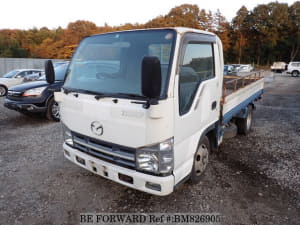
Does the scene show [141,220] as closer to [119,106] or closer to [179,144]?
[179,144]

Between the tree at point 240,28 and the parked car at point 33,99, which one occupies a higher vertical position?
the tree at point 240,28

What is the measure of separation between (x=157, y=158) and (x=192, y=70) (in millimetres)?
1148

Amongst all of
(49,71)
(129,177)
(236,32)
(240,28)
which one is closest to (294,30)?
(240,28)

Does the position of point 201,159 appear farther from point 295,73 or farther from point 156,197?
point 295,73

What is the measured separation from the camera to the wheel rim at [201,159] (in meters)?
3.07

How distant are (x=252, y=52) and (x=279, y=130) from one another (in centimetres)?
5057

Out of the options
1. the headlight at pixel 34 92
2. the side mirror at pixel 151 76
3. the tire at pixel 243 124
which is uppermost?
the side mirror at pixel 151 76

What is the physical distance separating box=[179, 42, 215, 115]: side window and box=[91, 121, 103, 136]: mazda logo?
0.91 metres

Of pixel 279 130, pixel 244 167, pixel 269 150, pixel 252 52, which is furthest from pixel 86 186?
pixel 252 52

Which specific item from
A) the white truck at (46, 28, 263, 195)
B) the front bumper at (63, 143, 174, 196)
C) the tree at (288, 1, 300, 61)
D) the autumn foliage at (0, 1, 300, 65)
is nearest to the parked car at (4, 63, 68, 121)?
the white truck at (46, 28, 263, 195)

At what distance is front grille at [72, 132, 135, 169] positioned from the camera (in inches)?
92.5

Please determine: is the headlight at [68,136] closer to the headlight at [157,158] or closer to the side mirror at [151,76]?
the headlight at [157,158]

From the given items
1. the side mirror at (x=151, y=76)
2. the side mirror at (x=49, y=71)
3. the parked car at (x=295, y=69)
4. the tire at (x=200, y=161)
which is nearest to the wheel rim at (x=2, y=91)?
the side mirror at (x=49, y=71)

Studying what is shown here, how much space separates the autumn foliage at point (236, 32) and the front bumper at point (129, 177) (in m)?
42.2
